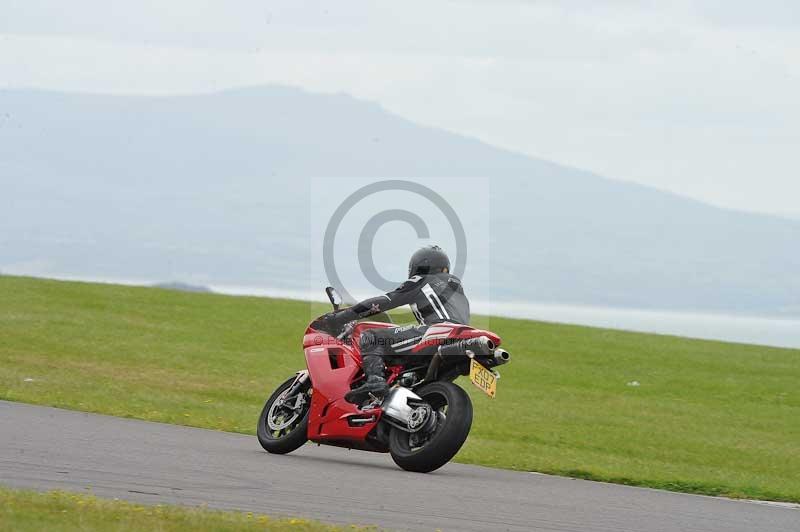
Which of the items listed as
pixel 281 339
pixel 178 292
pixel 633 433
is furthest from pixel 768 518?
pixel 178 292

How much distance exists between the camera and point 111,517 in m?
8.82

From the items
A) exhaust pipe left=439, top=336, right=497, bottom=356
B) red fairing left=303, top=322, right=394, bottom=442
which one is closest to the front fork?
red fairing left=303, top=322, right=394, bottom=442

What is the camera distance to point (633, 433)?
68.4ft

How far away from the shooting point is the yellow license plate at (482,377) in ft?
41.5

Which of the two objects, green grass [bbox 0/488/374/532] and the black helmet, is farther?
the black helmet

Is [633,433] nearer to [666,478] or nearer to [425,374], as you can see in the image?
[666,478]

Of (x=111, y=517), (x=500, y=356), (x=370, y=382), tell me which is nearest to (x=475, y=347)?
(x=500, y=356)

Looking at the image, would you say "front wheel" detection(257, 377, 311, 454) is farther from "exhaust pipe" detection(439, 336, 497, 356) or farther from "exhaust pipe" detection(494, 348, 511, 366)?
"exhaust pipe" detection(494, 348, 511, 366)

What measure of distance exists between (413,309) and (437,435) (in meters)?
1.40

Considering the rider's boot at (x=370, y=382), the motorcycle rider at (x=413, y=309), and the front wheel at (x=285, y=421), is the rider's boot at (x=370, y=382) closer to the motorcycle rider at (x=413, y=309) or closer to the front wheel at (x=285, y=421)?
the motorcycle rider at (x=413, y=309)

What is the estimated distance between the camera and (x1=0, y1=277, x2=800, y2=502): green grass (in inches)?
687

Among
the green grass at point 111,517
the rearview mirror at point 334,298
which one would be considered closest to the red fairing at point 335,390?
the rearview mirror at point 334,298

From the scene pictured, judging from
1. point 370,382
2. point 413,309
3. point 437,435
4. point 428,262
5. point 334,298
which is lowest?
point 437,435

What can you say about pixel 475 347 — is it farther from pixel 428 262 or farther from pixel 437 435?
pixel 428 262
